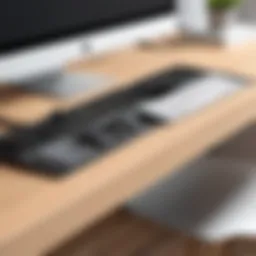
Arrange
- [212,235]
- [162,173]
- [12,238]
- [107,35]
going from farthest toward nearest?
[107,35] → [212,235] → [162,173] → [12,238]

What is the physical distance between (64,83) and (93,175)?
512 mm

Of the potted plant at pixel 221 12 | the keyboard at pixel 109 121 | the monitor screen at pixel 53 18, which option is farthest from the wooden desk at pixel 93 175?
the potted plant at pixel 221 12

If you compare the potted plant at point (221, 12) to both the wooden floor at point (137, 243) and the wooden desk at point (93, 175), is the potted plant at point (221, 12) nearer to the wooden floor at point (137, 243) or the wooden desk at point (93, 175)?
the wooden desk at point (93, 175)

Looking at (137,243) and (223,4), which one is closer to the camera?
(137,243)

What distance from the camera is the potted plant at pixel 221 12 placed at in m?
1.94

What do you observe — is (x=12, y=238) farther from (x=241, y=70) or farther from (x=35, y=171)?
(x=241, y=70)

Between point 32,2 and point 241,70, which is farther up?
point 32,2

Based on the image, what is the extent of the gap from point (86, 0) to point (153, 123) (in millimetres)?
403

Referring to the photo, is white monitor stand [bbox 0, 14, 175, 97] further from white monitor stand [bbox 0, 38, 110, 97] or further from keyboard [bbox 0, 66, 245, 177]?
keyboard [bbox 0, 66, 245, 177]

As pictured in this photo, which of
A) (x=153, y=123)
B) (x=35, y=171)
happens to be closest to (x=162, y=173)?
(x=153, y=123)

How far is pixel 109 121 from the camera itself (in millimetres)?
1176

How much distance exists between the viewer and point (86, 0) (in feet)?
4.85

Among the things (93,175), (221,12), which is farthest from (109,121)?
(221,12)

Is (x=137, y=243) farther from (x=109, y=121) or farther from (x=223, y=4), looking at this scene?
(x=223, y=4)
